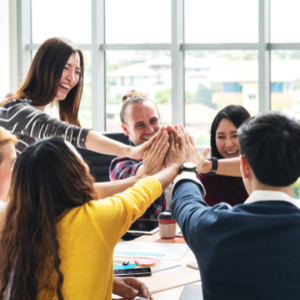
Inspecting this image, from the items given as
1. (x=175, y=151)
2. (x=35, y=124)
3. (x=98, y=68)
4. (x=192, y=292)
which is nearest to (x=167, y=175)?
(x=175, y=151)

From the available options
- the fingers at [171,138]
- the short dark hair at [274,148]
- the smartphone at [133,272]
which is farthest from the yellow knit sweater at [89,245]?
the fingers at [171,138]

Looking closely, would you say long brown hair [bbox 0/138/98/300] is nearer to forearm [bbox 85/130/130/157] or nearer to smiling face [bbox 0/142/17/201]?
smiling face [bbox 0/142/17/201]

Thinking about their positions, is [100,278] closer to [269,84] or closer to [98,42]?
[269,84]

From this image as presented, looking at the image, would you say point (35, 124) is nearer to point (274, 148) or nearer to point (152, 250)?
point (152, 250)

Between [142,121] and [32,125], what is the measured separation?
0.66 metres

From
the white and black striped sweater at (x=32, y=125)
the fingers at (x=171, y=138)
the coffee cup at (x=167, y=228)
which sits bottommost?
the coffee cup at (x=167, y=228)

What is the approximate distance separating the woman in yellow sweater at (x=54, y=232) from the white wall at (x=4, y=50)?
338 cm

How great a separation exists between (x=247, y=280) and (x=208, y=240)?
5.2 inches

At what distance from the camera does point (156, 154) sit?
186 cm

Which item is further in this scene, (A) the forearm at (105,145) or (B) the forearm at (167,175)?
(A) the forearm at (105,145)

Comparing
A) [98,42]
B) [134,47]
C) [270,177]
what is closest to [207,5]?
[134,47]

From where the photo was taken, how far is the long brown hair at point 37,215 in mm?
1146

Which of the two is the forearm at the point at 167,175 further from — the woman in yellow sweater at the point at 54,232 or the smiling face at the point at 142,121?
the smiling face at the point at 142,121

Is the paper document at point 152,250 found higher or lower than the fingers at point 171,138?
lower
